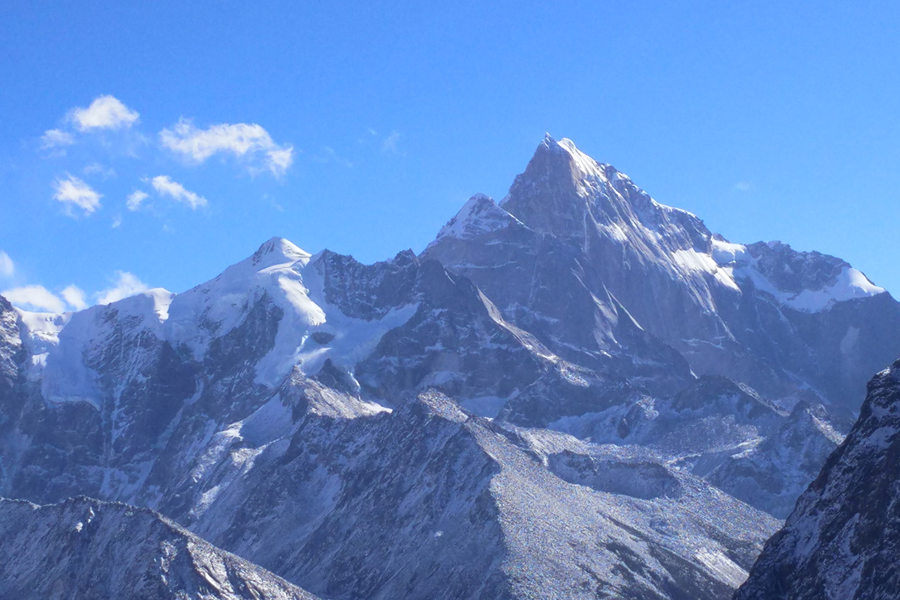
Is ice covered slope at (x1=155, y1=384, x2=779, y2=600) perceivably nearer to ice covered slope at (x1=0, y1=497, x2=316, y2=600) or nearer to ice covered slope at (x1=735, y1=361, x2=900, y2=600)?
ice covered slope at (x1=0, y1=497, x2=316, y2=600)

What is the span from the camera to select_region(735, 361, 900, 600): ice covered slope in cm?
6000

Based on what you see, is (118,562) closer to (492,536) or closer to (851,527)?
(492,536)

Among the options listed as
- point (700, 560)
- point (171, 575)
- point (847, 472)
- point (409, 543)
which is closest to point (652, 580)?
point (700, 560)

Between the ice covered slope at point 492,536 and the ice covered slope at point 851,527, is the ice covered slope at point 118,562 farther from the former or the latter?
the ice covered slope at point 851,527

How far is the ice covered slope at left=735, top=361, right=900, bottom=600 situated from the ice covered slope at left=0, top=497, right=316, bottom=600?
2742 inches

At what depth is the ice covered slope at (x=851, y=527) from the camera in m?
60.0

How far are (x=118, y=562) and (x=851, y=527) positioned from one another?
90970 mm

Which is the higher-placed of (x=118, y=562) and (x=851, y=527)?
(x=851, y=527)

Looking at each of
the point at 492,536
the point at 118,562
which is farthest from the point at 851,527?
the point at 492,536

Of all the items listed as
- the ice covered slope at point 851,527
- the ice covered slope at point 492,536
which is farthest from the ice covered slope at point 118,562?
the ice covered slope at point 851,527

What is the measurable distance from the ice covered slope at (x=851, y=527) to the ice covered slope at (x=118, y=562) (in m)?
69.6

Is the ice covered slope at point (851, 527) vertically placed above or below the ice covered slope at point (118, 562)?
above

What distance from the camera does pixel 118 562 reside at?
13325cm

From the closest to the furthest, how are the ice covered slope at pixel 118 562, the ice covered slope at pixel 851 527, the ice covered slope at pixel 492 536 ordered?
1. the ice covered slope at pixel 851 527
2. the ice covered slope at pixel 118 562
3. the ice covered slope at pixel 492 536
